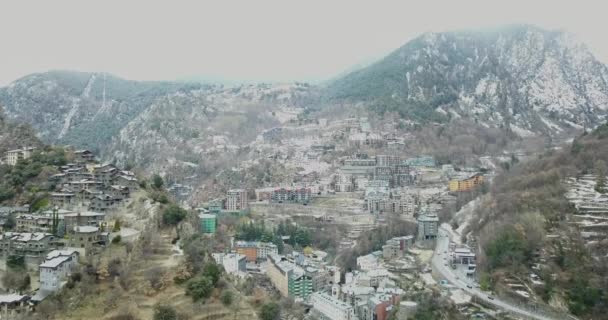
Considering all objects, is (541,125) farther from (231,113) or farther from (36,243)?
(36,243)

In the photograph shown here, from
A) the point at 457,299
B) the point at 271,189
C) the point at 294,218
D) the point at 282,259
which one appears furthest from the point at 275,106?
the point at 457,299

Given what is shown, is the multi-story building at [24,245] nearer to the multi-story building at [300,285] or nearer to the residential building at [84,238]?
the residential building at [84,238]

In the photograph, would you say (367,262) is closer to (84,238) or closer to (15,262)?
(84,238)

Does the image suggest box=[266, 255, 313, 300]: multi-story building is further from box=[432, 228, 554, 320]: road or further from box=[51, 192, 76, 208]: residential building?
box=[51, 192, 76, 208]: residential building

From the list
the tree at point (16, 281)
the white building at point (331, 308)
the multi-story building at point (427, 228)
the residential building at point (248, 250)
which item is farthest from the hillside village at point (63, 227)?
the multi-story building at point (427, 228)

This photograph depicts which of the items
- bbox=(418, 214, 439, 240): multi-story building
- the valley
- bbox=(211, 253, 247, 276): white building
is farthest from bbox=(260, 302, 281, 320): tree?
bbox=(418, 214, 439, 240): multi-story building

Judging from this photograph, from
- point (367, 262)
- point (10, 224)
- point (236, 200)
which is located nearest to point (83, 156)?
point (10, 224)
